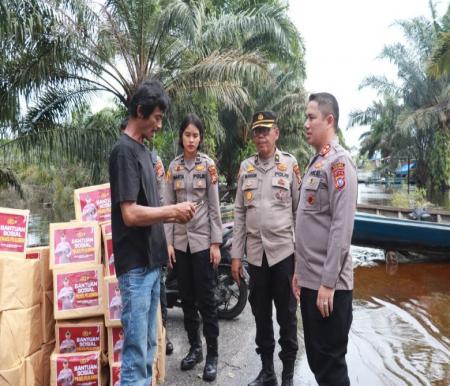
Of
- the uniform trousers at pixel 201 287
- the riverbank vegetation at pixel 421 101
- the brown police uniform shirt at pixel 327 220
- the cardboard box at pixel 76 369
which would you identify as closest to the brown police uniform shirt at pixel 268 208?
the uniform trousers at pixel 201 287

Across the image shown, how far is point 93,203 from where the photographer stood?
2.97 metres

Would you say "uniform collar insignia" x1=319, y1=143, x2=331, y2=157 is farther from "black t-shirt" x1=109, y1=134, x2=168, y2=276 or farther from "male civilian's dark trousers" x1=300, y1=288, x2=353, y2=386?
"black t-shirt" x1=109, y1=134, x2=168, y2=276

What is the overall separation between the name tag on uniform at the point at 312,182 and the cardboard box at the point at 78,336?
161 centimetres

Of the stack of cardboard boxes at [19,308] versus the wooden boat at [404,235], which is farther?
the wooden boat at [404,235]

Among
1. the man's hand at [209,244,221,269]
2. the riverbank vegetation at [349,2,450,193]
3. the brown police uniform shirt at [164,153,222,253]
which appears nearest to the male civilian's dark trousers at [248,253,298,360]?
the man's hand at [209,244,221,269]

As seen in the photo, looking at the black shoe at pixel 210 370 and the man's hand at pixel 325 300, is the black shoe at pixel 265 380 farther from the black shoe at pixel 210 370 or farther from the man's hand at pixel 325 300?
the man's hand at pixel 325 300

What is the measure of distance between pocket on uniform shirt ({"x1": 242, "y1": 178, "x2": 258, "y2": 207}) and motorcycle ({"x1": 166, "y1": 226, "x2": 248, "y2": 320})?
144 cm

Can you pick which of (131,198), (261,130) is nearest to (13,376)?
(131,198)

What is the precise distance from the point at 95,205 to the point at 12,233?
556mm

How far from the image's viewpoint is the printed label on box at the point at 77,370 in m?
2.62

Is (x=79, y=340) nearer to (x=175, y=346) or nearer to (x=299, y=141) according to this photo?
(x=175, y=346)

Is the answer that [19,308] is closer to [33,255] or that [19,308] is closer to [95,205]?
[33,255]

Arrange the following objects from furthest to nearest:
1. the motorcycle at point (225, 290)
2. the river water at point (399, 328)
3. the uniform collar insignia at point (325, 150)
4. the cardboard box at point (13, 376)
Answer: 1. the motorcycle at point (225, 290)
2. the river water at point (399, 328)
3. the cardboard box at point (13, 376)
4. the uniform collar insignia at point (325, 150)

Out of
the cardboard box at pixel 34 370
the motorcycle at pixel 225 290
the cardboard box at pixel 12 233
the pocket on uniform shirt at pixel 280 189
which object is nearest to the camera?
the cardboard box at pixel 34 370
